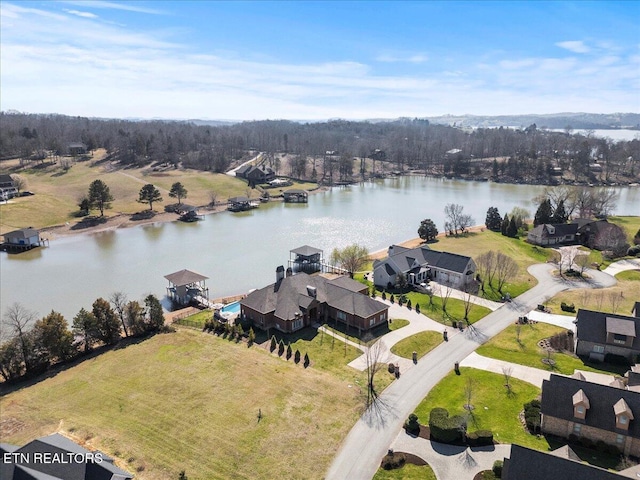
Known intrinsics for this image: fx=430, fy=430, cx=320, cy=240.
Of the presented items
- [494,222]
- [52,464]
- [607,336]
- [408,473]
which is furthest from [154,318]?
[494,222]

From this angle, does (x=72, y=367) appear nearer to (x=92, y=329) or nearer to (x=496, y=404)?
(x=92, y=329)

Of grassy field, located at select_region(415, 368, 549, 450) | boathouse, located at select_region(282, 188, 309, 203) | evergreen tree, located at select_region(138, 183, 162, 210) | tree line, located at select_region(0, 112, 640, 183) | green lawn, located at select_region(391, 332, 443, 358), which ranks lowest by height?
grassy field, located at select_region(415, 368, 549, 450)

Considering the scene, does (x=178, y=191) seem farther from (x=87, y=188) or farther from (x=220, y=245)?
(x=220, y=245)

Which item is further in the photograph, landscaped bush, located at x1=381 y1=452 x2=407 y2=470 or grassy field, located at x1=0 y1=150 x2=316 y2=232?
grassy field, located at x1=0 y1=150 x2=316 y2=232

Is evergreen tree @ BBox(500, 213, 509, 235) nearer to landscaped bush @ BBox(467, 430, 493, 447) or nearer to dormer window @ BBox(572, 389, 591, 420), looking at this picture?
dormer window @ BBox(572, 389, 591, 420)

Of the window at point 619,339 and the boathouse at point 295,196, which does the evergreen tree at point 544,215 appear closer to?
the window at point 619,339

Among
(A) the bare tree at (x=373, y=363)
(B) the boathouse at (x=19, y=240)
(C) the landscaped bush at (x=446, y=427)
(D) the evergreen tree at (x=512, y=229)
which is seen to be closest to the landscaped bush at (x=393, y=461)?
(C) the landscaped bush at (x=446, y=427)

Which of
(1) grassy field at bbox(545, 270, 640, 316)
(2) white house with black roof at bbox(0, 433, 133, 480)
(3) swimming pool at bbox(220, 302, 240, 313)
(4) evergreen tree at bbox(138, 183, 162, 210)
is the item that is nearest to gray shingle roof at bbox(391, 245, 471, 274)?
(1) grassy field at bbox(545, 270, 640, 316)
